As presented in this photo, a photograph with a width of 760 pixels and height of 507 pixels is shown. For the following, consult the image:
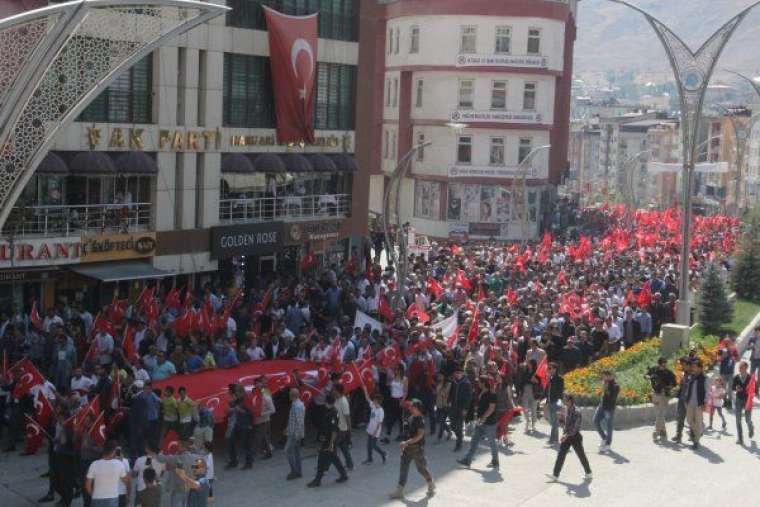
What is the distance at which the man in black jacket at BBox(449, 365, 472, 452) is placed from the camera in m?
19.5

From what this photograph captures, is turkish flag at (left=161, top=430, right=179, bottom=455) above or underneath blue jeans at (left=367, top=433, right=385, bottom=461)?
above

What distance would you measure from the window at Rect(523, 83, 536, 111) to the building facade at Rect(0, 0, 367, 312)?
24.7 meters

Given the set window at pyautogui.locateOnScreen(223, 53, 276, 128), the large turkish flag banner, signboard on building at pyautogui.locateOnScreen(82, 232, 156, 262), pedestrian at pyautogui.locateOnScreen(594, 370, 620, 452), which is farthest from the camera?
the large turkish flag banner

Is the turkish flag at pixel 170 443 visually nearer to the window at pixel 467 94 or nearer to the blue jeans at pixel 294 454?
the blue jeans at pixel 294 454

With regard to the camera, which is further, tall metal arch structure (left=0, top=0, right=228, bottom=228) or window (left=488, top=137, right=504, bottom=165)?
window (left=488, top=137, right=504, bottom=165)

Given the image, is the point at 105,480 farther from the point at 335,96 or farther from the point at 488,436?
the point at 335,96

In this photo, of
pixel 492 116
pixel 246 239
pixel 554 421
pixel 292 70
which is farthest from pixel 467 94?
pixel 554 421

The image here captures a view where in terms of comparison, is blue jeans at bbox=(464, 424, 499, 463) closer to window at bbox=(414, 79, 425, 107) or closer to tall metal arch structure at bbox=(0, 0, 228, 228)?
tall metal arch structure at bbox=(0, 0, 228, 228)

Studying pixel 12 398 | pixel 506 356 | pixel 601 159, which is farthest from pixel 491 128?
pixel 601 159

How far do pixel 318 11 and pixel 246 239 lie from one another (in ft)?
24.7

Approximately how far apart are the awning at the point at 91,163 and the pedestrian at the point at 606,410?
46.7 feet

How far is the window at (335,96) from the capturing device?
124 feet

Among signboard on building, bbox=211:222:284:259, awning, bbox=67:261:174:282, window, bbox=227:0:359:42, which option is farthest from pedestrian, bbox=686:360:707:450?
window, bbox=227:0:359:42

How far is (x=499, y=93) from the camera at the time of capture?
6262 centimetres
